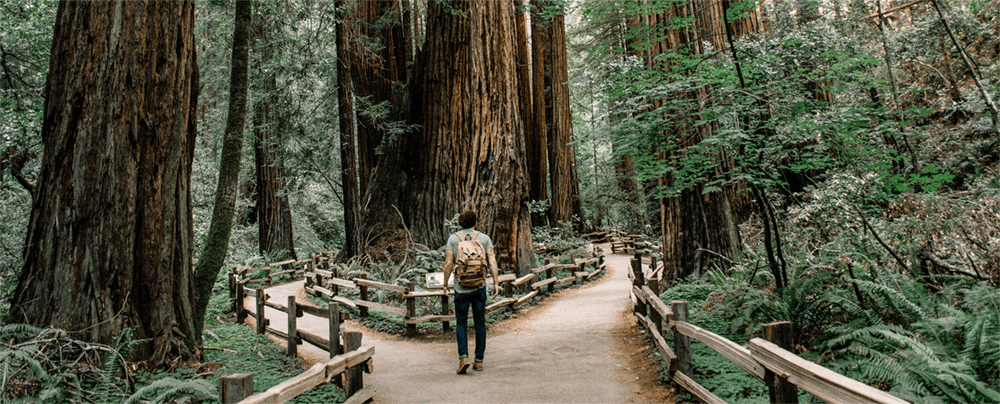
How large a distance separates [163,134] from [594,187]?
24.9 m

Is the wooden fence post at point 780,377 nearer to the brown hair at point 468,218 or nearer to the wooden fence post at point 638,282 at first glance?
the brown hair at point 468,218

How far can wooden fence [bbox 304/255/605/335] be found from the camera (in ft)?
25.0

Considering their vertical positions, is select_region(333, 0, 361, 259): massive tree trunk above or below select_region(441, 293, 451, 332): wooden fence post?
above

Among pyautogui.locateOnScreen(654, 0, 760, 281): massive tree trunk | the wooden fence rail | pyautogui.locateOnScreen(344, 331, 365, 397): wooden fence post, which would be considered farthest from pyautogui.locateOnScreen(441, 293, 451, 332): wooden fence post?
pyautogui.locateOnScreen(654, 0, 760, 281): massive tree trunk

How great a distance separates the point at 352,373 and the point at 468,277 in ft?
5.00

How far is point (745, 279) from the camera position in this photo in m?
6.82

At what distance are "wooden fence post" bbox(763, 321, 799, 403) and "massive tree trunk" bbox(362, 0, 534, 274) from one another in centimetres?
733

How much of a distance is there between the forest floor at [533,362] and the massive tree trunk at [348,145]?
4.15 metres

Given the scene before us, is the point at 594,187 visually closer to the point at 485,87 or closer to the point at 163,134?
the point at 485,87

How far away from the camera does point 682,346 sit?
15.0 ft

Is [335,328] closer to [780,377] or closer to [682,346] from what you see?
[682,346]

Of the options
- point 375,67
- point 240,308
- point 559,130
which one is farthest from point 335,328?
point 559,130

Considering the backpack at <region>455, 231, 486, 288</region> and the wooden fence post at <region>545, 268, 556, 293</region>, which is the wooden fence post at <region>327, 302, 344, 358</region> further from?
the wooden fence post at <region>545, 268, 556, 293</region>

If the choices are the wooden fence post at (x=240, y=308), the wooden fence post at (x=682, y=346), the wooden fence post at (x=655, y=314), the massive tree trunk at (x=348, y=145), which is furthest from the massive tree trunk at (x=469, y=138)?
the wooden fence post at (x=682, y=346)
